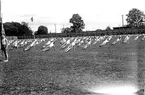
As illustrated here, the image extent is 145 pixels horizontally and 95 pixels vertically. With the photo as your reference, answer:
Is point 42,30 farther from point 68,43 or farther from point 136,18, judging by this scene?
point 68,43

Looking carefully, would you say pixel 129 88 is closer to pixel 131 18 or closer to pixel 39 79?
pixel 39 79

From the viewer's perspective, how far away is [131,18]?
129125 mm

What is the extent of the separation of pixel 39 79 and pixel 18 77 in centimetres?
124

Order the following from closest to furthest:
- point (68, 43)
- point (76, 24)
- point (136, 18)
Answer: point (68, 43), point (136, 18), point (76, 24)

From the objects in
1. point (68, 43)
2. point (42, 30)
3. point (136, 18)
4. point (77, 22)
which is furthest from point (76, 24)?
point (68, 43)

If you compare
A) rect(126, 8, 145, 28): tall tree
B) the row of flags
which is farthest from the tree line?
the row of flags

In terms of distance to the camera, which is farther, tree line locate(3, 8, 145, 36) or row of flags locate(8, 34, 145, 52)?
tree line locate(3, 8, 145, 36)

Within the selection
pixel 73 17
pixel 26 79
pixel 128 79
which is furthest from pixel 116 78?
pixel 73 17

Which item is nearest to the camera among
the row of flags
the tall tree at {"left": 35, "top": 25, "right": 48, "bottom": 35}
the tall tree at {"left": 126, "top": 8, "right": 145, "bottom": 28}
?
the row of flags

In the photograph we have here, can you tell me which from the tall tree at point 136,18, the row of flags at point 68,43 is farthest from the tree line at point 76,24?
the row of flags at point 68,43

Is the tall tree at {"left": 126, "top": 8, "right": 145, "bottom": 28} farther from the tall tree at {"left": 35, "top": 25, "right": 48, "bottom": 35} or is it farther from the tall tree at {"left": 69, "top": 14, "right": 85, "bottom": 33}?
the tall tree at {"left": 35, "top": 25, "right": 48, "bottom": 35}

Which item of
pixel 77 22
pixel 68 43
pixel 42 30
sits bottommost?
pixel 68 43

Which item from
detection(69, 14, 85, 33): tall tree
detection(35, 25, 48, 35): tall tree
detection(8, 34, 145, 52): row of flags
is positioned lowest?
detection(8, 34, 145, 52): row of flags

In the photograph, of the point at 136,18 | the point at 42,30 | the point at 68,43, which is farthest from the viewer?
the point at 42,30
